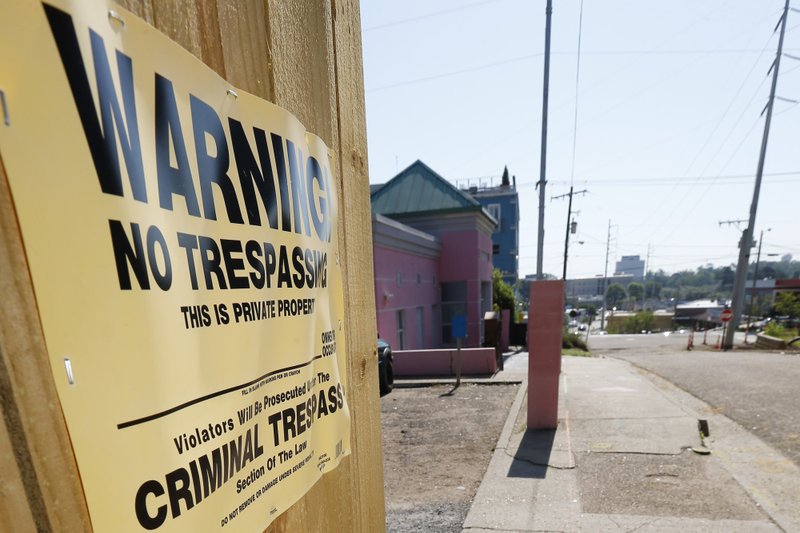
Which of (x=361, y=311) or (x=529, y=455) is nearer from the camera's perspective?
(x=361, y=311)

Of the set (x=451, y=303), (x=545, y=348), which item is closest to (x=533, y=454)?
(x=545, y=348)

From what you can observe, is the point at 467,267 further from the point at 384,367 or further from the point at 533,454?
the point at 533,454

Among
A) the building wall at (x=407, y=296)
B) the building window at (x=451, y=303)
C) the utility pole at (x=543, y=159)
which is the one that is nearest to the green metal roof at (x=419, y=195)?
the building wall at (x=407, y=296)

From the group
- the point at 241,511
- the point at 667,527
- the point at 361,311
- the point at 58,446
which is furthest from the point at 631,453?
the point at 58,446

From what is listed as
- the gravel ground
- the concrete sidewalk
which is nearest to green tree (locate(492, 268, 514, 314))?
the gravel ground

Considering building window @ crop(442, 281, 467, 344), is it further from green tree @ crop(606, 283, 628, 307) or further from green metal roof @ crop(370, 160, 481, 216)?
green tree @ crop(606, 283, 628, 307)

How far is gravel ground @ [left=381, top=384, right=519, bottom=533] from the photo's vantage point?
3.87 m

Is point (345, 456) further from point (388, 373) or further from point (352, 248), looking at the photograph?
point (388, 373)

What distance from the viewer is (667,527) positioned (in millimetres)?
3367

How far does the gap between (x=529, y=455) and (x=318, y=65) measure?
5054 millimetres

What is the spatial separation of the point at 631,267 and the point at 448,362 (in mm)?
183377

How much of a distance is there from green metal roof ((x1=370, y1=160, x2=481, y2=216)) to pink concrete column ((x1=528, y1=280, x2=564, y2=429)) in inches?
477

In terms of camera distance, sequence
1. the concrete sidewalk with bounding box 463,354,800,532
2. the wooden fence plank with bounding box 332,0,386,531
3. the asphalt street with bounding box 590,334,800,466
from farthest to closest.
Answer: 1. the asphalt street with bounding box 590,334,800,466
2. the concrete sidewalk with bounding box 463,354,800,532
3. the wooden fence plank with bounding box 332,0,386,531

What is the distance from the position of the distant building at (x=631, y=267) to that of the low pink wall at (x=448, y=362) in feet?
582
